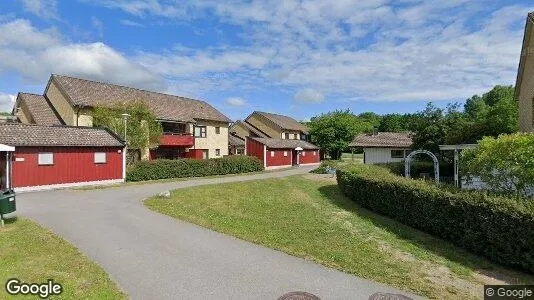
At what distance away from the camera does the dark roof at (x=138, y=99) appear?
27.2m

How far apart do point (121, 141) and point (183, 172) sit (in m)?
5.62

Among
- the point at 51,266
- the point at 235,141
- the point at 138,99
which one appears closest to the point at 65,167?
the point at 138,99

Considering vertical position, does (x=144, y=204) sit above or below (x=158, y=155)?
below

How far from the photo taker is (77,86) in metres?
28.2

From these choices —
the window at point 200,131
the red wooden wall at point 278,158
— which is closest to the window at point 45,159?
the window at point 200,131

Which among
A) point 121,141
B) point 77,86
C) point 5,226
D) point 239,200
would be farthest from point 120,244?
point 77,86

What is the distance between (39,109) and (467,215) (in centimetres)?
3100

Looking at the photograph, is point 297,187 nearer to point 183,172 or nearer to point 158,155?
point 183,172

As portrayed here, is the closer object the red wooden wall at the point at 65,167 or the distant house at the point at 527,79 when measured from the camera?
the distant house at the point at 527,79

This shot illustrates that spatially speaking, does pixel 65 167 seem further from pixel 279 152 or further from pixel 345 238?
pixel 279 152

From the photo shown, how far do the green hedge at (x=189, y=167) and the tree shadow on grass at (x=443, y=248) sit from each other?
48.8 ft

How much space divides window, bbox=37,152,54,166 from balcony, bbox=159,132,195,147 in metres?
11.6

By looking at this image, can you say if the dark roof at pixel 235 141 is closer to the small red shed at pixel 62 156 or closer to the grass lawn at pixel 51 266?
the small red shed at pixel 62 156

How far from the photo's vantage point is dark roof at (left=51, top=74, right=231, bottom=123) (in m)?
Result: 27.2
